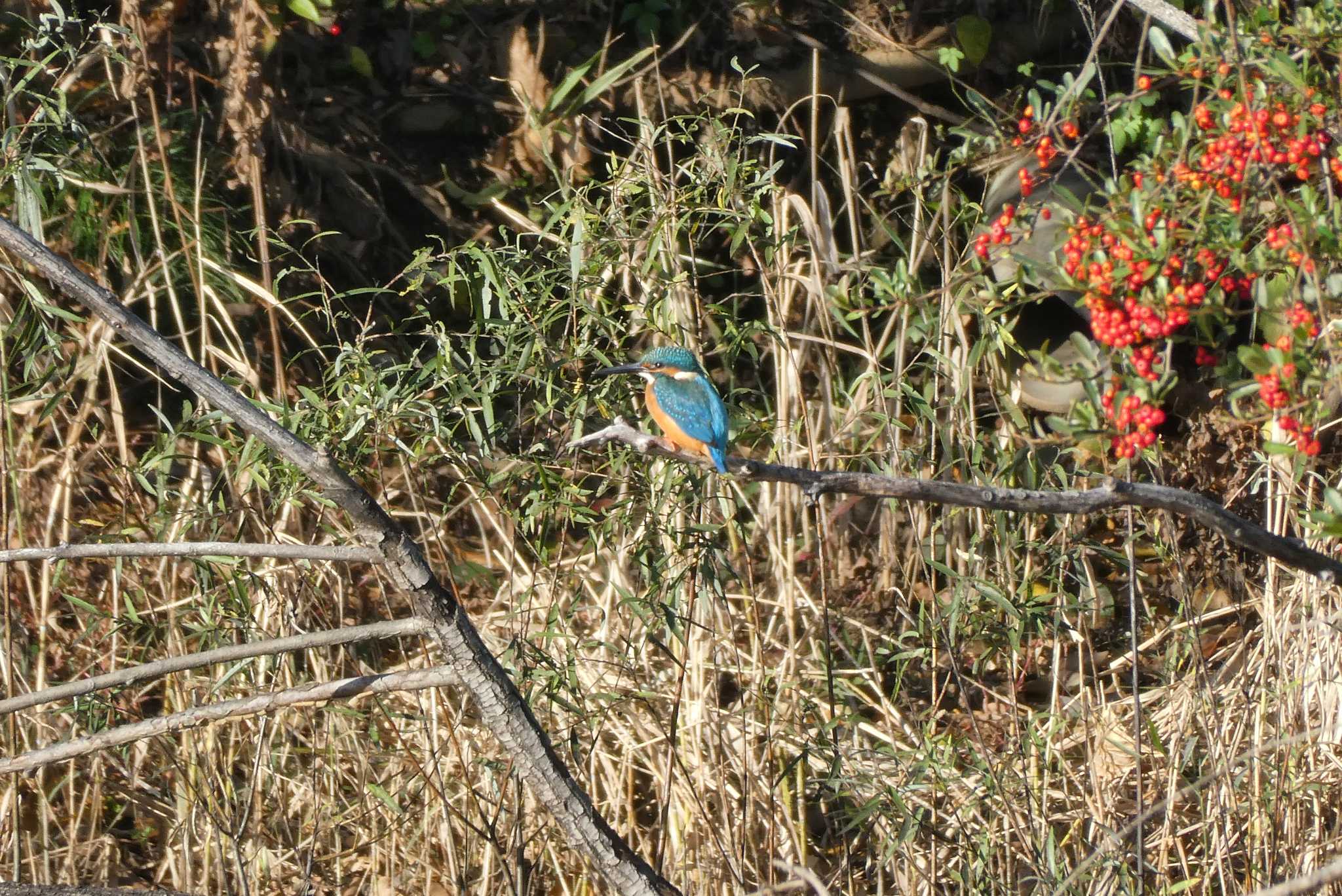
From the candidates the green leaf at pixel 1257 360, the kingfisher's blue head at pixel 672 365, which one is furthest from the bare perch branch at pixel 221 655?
the green leaf at pixel 1257 360

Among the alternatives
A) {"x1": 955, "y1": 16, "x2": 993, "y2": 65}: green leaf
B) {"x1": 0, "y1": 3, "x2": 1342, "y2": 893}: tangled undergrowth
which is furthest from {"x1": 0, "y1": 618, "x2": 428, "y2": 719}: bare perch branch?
{"x1": 955, "y1": 16, "x2": 993, "y2": 65}: green leaf

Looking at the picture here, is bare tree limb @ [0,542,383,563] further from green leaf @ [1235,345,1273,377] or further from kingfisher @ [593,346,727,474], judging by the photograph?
green leaf @ [1235,345,1273,377]

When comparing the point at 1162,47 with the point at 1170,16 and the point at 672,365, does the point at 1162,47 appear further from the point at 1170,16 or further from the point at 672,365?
the point at 672,365

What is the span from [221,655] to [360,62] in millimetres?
3261

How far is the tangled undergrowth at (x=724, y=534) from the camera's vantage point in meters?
2.17

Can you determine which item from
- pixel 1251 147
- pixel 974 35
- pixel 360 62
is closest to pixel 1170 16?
pixel 1251 147

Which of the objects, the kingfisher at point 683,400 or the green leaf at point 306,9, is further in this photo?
the green leaf at point 306,9

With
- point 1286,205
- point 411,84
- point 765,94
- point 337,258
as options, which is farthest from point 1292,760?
point 411,84

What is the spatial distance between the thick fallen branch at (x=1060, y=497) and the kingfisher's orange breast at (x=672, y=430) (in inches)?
32.1

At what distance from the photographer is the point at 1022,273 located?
7.30 ft

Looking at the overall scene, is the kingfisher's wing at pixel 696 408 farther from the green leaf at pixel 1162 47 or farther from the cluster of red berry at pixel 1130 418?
the green leaf at pixel 1162 47

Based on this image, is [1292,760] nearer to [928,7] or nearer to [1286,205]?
[1286,205]

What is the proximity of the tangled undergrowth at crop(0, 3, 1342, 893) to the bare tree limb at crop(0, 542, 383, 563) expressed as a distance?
1.42 ft

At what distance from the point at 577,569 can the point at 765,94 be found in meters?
2.35
